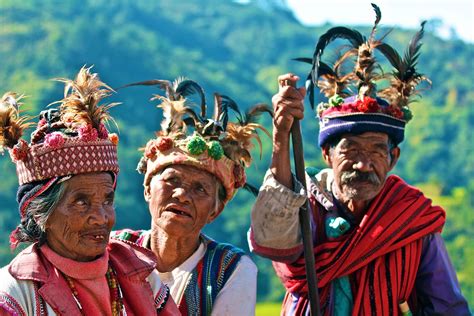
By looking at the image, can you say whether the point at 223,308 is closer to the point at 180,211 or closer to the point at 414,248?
the point at 180,211

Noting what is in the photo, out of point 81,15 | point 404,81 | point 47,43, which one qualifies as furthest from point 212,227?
point 404,81

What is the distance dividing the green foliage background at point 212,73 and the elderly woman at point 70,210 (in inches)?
1361

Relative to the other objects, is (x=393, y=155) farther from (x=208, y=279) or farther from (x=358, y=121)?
(x=208, y=279)

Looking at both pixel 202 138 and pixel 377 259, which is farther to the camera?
pixel 377 259

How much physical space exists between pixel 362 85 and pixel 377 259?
0.89m

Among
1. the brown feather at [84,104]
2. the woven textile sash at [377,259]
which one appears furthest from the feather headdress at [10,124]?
the woven textile sash at [377,259]

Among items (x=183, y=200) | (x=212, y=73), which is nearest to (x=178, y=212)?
(x=183, y=200)

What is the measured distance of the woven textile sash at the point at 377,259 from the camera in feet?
17.2

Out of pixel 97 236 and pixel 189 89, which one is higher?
pixel 189 89

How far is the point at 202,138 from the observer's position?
4949mm

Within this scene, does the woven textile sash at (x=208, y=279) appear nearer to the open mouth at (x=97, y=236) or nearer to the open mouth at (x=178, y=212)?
the open mouth at (x=178, y=212)

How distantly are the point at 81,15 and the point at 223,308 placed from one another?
66149 millimetres

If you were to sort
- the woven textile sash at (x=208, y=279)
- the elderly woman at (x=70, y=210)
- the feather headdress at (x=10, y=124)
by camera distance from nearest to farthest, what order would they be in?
1. the elderly woman at (x=70, y=210)
2. the feather headdress at (x=10, y=124)
3. the woven textile sash at (x=208, y=279)

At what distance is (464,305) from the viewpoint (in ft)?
17.1
